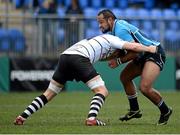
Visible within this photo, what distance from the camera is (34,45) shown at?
24.0 meters

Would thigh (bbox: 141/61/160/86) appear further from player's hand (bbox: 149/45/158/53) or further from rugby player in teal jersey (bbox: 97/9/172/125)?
player's hand (bbox: 149/45/158/53)

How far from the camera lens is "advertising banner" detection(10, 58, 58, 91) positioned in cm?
2377

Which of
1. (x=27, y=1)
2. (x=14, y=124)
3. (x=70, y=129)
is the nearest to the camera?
(x=70, y=129)

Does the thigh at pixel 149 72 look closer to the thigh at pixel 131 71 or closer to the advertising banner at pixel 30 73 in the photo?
the thigh at pixel 131 71

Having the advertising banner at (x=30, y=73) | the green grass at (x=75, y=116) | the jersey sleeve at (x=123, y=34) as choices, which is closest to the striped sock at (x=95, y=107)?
the green grass at (x=75, y=116)

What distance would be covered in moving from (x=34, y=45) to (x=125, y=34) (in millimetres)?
11682

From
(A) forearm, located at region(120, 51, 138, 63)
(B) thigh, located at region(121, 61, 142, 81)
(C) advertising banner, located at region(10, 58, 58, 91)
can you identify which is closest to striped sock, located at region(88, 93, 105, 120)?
(A) forearm, located at region(120, 51, 138, 63)

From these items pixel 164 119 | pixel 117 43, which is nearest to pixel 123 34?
pixel 117 43

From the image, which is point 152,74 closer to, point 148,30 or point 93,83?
point 93,83

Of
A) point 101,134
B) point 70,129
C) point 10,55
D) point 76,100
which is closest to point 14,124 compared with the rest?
point 70,129

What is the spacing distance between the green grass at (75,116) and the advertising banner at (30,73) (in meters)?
1.17

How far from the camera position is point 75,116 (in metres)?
14.8

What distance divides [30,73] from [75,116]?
930 cm

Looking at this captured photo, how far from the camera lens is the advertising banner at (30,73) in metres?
23.8
